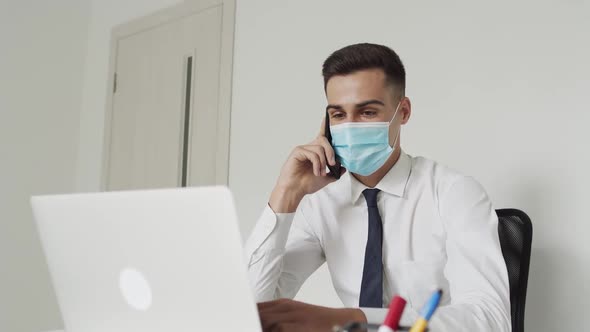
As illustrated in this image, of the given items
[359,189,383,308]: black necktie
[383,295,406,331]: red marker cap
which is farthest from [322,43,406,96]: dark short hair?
[383,295,406,331]: red marker cap

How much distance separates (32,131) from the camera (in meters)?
3.30

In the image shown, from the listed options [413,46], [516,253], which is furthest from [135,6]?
[516,253]

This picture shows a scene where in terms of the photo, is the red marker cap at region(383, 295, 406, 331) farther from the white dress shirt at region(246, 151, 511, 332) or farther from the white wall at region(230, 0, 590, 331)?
the white wall at region(230, 0, 590, 331)

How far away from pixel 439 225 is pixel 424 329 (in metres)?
0.91

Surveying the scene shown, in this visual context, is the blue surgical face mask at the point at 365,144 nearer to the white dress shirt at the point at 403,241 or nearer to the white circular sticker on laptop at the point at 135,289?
the white dress shirt at the point at 403,241

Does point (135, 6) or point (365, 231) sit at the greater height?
point (135, 6)

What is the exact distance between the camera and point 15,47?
3.26 meters

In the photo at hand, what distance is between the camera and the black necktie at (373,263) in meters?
1.37

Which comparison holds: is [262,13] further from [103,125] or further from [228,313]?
[228,313]

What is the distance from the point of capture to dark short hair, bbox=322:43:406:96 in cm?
147

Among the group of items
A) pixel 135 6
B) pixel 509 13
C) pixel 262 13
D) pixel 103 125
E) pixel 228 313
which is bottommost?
pixel 228 313

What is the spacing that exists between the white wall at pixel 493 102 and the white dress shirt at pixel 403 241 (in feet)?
1.42

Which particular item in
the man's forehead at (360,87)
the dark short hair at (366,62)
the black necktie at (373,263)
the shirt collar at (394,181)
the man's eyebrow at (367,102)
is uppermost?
the dark short hair at (366,62)

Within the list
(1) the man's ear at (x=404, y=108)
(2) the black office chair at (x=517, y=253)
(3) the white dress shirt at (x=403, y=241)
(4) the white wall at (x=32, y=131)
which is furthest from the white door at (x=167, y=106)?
(2) the black office chair at (x=517, y=253)
